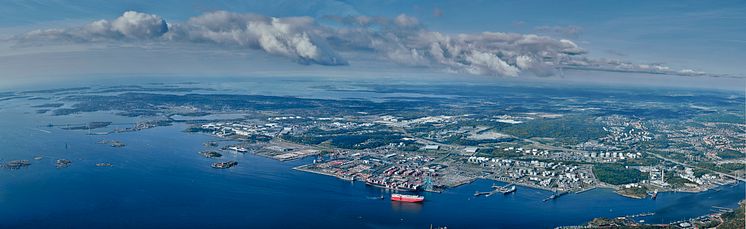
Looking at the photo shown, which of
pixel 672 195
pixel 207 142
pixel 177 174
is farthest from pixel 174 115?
pixel 672 195

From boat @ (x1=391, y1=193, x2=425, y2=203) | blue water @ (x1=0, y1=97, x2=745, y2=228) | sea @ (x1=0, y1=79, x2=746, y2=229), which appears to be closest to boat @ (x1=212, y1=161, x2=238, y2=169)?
sea @ (x1=0, y1=79, x2=746, y2=229)

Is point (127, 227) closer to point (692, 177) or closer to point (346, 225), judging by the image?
point (346, 225)

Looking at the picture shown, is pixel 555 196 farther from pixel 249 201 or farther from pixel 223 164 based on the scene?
pixel 223 164

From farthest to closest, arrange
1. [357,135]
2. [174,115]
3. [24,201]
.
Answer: [174,115]
[357,135]
[24,201]

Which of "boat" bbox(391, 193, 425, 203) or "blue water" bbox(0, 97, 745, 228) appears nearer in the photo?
"blue water" bbox(0, 97, 745, 228)

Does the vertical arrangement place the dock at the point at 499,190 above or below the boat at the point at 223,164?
below

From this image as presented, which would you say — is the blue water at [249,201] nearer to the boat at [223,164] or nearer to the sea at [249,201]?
the sea at [249,201]

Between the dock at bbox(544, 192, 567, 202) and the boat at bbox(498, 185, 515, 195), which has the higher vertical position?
the boat at bbox(498, 185, 515, 195)

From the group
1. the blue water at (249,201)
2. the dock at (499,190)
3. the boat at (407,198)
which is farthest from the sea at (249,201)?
the dock at (499,190)

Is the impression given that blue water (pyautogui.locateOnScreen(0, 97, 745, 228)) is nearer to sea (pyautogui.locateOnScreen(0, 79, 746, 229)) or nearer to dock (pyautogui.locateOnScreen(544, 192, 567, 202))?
sea (pyautogui.locateOnScreen(0, 79, 746, 229))
